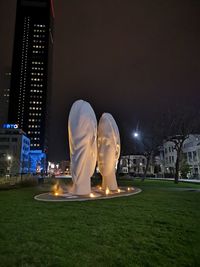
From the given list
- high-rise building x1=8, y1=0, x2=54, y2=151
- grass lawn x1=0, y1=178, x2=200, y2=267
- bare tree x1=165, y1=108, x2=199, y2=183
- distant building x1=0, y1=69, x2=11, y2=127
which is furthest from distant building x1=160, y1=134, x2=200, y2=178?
distant building x1=0, y1=69, x2=11, y2=127

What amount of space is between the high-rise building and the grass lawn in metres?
118

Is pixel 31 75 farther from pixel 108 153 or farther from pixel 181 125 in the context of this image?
pixel 108 153

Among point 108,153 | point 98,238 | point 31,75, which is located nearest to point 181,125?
point 108,153

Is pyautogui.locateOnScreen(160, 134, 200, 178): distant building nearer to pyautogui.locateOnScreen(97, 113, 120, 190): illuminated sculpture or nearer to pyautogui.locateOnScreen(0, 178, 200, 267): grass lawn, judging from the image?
pyautogui.locateOnScreen(97, 113, 120, 190): illuminated sculpture

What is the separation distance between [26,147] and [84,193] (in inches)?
3488

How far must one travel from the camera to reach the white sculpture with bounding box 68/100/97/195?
13422mm

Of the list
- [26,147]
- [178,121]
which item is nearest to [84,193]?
[178,121]

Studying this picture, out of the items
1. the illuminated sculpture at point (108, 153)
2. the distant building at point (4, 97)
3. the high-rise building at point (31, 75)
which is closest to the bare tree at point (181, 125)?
the illuminated sculpture at point (108, 153)

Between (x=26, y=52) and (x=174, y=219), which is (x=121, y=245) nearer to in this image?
(x=174, y=219)

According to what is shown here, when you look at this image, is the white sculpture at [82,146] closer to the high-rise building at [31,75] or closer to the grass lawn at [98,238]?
the grass lawn at [98,238]

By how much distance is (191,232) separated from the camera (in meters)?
5.74

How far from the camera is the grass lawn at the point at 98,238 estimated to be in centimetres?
406

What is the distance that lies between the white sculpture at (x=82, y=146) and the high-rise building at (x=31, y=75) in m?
111

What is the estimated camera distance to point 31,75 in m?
123
